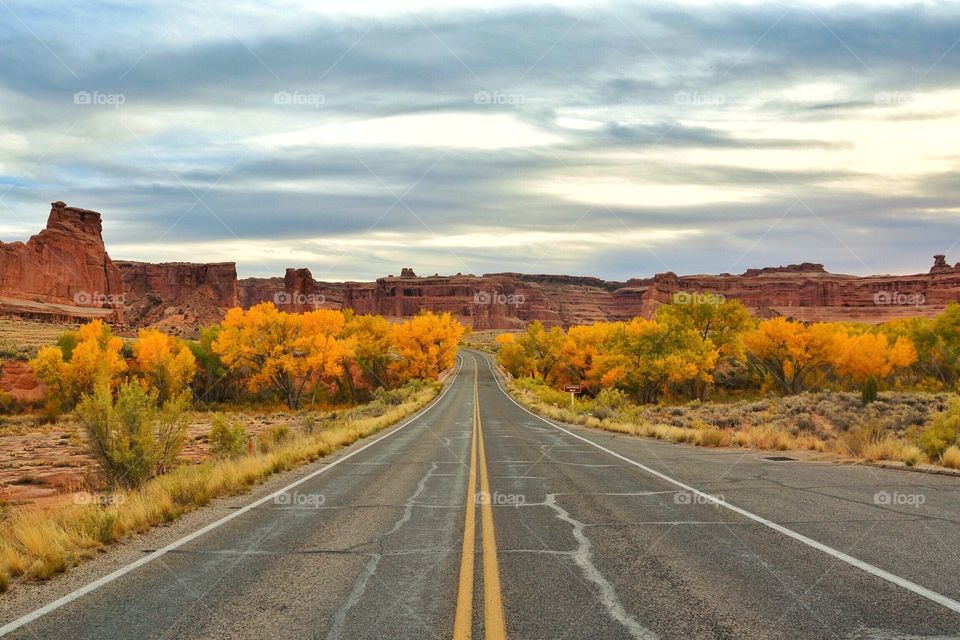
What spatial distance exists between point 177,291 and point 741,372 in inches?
6009

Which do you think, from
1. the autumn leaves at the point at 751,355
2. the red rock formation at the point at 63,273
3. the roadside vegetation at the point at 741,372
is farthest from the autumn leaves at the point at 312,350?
the red rock formation at the point at 63,273

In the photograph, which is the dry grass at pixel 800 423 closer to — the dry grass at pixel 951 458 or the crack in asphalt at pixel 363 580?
the dry grass at pixel 951 458

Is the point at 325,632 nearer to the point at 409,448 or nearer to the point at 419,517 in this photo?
the point at 419,517

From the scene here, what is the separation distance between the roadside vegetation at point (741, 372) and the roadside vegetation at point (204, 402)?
13.2 meters

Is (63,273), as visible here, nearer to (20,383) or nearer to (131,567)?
(20,383)

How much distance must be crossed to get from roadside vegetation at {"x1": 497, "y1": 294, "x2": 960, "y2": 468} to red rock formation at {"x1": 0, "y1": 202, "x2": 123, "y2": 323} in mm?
87563

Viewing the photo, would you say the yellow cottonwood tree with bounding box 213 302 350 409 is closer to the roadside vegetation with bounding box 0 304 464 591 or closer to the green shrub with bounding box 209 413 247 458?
the roadside vegetation with bounding box 0 304 464 591

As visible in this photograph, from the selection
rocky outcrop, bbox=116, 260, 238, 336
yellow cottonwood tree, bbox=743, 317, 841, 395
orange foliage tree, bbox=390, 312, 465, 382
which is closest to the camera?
yellow cottonwood tree, bbox=743, 317, 841, 395

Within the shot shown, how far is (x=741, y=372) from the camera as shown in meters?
68.7

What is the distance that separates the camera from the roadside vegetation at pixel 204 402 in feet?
29.3

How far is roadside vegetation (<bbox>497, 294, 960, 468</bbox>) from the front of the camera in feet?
104

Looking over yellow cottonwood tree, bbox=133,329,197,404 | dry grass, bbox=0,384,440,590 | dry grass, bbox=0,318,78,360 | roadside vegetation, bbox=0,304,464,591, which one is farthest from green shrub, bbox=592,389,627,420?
dry grass, bbox=0,318,78,360

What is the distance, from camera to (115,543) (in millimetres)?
8039

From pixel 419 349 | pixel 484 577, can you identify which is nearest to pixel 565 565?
pixel 484 577
